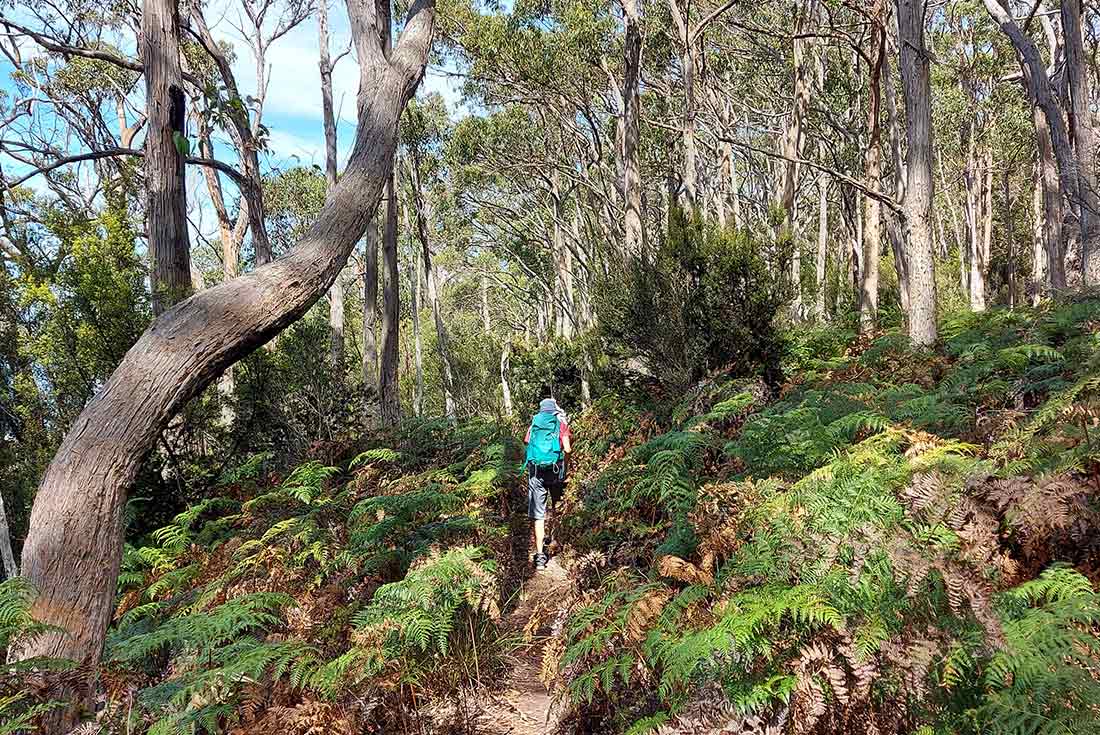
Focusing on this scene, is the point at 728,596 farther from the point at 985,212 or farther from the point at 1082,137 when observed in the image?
the point at 985,212

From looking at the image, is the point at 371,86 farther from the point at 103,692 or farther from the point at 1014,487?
the point at 1014,487

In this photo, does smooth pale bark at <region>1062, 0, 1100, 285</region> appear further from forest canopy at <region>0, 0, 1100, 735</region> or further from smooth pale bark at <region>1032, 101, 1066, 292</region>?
smooth pale bark at <region>1032, 101, 1066, 292</region>

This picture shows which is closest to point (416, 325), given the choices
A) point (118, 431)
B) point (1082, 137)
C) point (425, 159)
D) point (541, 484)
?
point (425, 159)

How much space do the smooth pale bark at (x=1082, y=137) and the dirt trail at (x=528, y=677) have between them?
8.80 m

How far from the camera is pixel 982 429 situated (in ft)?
13.3

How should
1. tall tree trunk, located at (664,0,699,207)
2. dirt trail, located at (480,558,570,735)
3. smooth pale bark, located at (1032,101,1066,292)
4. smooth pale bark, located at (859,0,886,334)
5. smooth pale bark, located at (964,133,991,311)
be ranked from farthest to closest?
smooth pale bark, located at (964,133,991,311) < smooth pale bark, located at (1032,101,1066,292) < tall tree trunk, located at (664,0,699,207) < smooth pale bark, located at (859,0,886,334) < dirt trail, located at (480,558,570,735)

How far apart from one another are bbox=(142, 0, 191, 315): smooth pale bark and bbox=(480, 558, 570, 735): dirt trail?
3.96 m

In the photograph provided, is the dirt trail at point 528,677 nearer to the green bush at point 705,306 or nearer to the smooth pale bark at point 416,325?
the green bush at point 705,306

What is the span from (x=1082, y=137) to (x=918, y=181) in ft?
9.83

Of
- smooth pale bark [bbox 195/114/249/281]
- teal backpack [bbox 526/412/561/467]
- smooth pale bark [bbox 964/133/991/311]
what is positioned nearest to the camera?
teal backpack [bbox 526/412/561/467]

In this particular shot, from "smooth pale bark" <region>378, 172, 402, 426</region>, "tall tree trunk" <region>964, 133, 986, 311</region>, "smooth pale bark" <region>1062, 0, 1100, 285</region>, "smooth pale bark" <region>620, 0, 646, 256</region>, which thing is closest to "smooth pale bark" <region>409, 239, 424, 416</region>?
"smooth pale bark" <region>378, 172, 402, 426</region>

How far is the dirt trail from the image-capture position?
3.63m

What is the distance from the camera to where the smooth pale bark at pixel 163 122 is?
534 cm

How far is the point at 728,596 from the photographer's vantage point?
10.3 ft
